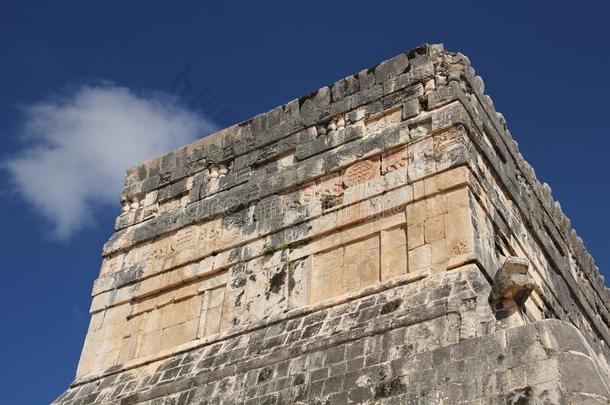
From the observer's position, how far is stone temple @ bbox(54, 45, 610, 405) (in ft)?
24.7

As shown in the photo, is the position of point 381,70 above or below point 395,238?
above

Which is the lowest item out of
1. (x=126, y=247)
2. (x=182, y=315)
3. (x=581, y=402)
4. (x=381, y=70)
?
(x=581, y=402)

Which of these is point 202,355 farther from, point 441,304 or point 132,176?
point 132,176

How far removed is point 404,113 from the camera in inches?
407

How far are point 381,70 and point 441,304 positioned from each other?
4.12m

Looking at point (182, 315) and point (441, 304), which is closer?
point (441, 304)

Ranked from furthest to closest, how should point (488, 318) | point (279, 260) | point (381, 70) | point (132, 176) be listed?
point (132, 176) → point (381, 70) → point (279, 260) → point (488, 318)

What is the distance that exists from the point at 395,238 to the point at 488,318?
6.51ft

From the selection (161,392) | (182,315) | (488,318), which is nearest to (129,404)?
(161,392)

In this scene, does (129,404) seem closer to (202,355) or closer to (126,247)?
(202,355)

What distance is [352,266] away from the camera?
9492 mm

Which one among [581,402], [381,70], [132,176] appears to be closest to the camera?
[581,402]

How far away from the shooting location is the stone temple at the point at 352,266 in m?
7.54

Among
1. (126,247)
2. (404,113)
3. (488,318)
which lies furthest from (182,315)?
(488,318)
